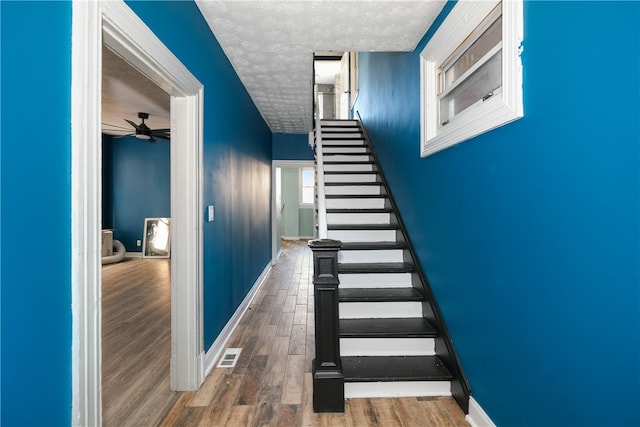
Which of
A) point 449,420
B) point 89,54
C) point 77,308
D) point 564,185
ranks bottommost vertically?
point 449,420

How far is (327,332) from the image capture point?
1978mm

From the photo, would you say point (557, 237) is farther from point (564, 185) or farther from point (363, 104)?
point (363, 104)

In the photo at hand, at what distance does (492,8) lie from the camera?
60.8 inches

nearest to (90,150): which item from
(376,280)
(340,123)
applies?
(376,280)

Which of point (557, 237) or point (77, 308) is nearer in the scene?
point (77, 308)

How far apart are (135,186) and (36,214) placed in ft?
23.1

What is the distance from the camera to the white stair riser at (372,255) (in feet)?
10.0

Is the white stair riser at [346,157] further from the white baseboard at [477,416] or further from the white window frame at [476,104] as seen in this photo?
the white baseboard at [477,416]

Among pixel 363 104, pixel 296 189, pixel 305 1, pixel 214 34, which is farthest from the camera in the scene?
pixel 296 189

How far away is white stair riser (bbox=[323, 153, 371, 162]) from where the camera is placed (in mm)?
4613

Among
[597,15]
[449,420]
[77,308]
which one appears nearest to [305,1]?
[597,15]

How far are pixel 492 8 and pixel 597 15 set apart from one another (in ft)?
2.25

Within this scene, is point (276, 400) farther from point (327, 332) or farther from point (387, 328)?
point (387, 328)

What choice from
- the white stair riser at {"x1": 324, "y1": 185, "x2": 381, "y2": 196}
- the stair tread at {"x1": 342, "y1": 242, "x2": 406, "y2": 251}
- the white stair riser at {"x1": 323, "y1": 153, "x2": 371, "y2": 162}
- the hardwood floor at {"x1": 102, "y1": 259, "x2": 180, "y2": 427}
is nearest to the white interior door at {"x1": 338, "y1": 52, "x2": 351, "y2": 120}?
the white stair riser at {"x1": 323, "y1": 153, "x2": 371, "y2": 162}
